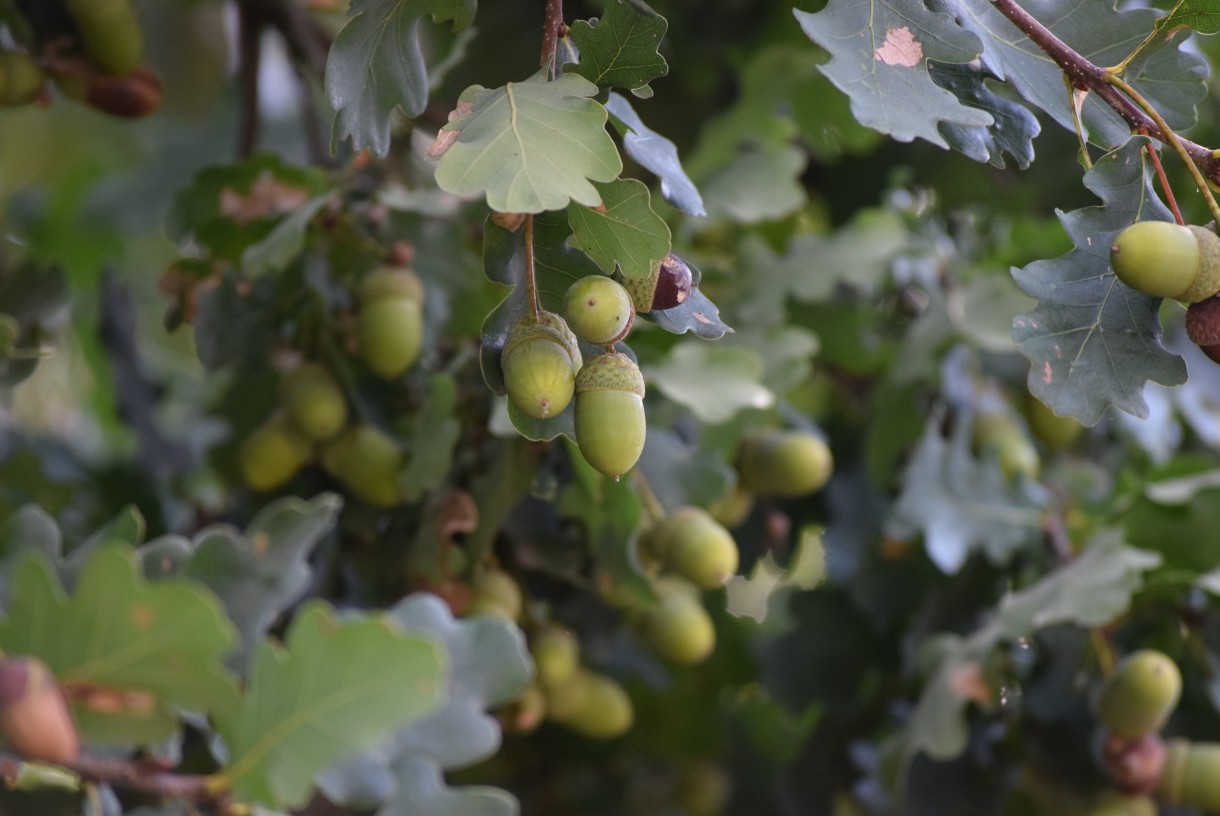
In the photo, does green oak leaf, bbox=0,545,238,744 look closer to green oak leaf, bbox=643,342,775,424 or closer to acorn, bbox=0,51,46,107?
green oak leaf, bbox=643,342,775,424

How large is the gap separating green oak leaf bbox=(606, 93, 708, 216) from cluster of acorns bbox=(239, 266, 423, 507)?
1.43ft

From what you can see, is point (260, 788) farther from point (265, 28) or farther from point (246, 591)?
point (265, 28)

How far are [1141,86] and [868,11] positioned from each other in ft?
0.58

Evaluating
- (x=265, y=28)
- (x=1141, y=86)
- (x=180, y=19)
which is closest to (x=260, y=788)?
(x=1141, y=86)

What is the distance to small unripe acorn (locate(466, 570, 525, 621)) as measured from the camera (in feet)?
3.40

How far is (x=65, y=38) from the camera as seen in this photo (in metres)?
1.15

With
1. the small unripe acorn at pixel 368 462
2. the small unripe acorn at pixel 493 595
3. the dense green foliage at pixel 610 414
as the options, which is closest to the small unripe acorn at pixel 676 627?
the dense green foliage at pixel 610 414

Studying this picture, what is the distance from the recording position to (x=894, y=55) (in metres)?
0.65

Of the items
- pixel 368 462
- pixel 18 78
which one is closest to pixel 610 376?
pixel 368 462

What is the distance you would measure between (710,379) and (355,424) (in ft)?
1.00

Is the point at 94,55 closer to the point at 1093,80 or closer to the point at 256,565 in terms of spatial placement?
the point at 256,565

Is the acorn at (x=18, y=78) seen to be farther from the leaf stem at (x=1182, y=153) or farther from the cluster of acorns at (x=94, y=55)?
the leaf stem at (x=1182, y=153)

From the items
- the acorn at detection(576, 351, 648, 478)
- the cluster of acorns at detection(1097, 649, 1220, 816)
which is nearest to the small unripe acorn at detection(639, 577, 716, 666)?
the cluster of acorns at detection(1097, 649, 1220, 816)

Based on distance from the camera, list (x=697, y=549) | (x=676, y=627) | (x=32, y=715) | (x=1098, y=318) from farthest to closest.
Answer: (x=676, y=627) < (x=697, y=549) < (x=1098, y=318) < (x=32, y=715)
